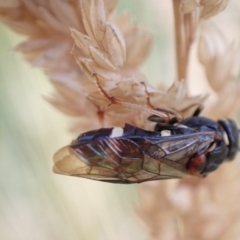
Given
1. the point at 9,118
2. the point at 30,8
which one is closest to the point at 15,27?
the point at 30,8

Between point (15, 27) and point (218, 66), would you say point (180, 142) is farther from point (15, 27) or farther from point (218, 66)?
point (15, 27)

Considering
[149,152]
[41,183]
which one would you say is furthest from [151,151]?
[41,183]

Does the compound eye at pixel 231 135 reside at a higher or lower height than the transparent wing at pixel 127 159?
lower

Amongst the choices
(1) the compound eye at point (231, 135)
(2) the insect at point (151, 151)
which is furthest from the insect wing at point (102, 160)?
(1) the compound eye at point (231, 135)

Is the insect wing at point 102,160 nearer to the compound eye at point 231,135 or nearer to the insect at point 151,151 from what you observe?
the insect at point 151,151

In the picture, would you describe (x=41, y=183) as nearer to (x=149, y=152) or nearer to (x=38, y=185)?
(x=38, y=185)

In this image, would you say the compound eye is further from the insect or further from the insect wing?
Result: the insect wing
